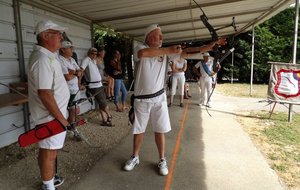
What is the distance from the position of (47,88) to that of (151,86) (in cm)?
114

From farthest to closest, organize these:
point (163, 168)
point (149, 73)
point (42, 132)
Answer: point (163, 168)
point (149, 73)
point (42, 132)

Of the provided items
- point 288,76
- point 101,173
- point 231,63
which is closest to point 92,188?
point 101,173

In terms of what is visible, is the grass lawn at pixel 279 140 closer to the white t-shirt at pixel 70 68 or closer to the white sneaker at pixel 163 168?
the white sneaker at pixel 163 168

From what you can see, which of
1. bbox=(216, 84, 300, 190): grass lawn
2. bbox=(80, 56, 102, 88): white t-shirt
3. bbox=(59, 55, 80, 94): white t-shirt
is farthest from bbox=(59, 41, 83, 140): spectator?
bbox=(216, 84, 300, 190): grass lawn

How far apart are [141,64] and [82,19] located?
387 centimetres

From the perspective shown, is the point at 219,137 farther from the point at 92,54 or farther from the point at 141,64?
the point at 92,54

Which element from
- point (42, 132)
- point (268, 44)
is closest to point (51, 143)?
point (42, 132)

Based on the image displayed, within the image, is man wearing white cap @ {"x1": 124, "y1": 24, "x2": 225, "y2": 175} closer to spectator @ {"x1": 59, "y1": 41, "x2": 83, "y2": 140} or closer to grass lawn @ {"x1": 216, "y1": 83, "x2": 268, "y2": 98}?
spectator @ {"x1": 59, "y1": 41, "x2": 83, "y2": 140}

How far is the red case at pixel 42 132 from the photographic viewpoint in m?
2.20

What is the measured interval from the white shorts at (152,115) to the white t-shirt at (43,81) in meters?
0.89

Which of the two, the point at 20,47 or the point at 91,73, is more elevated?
the point at 20,47

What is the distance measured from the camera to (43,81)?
6.88 ft

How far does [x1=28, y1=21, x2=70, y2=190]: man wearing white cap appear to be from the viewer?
6.93 feet

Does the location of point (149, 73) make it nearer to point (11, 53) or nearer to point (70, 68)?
point (70, 68)
